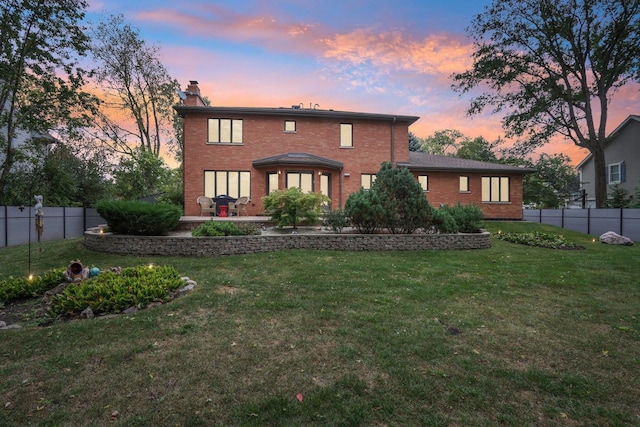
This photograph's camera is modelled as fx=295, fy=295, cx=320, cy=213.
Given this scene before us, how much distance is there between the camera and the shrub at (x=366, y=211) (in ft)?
32.5

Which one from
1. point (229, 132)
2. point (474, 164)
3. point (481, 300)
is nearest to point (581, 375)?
point (481, 300)

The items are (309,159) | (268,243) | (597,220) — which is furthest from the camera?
(309,159)

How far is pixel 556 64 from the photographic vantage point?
63.5 ft

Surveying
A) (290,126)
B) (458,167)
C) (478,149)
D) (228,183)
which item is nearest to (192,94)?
(228,183)

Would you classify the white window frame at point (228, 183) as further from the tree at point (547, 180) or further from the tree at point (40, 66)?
the tree at point (547, 180)

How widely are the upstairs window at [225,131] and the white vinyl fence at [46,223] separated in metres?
7.43

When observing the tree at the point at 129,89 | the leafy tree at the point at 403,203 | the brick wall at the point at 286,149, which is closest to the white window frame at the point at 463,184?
the brick wall at the point at 286,149

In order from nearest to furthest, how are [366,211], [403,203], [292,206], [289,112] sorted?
[366,211]
[403,203]
[292,206]
[289,112]

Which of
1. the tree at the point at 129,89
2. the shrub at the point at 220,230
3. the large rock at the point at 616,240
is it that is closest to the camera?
the shrub at the point at 220,230

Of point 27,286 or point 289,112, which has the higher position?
point 289,112

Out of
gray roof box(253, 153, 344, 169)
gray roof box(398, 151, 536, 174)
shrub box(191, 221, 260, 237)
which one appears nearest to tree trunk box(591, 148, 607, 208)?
gray roof box(398, 151, 536, 174)

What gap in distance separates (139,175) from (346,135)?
47.8ft

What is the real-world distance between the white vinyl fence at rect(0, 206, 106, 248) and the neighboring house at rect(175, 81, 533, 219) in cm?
504

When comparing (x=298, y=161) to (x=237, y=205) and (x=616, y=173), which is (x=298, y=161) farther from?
(x=616, y=173)
